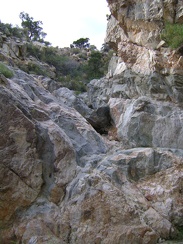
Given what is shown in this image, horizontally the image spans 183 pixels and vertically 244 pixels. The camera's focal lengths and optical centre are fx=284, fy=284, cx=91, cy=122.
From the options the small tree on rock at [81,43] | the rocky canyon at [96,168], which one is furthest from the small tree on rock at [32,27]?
the rocky canyon at [96,168]

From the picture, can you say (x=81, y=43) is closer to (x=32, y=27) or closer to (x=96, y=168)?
Result: (x=32, y=27)

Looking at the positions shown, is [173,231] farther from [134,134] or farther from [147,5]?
[147,5]

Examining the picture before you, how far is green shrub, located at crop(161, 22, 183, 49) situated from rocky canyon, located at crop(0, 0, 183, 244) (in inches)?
8.9

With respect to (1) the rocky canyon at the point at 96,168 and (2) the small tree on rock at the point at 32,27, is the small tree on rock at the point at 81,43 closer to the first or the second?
(2) the small tree on rock at the point at 32,27

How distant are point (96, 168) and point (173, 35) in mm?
6035

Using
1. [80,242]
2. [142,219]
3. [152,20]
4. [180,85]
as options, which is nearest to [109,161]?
[142,219]

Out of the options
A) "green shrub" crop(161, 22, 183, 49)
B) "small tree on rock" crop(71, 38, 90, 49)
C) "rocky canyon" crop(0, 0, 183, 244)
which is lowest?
"rocky canyon" crop(0, 0, 183, 244)

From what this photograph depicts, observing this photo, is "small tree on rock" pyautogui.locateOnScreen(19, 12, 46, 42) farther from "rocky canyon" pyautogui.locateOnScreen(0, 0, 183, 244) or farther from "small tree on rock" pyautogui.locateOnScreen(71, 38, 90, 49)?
"rocky canyon" pyautogui.locateOnScreen(0, 0, 183, 244)

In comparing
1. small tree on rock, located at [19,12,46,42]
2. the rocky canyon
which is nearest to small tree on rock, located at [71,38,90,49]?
small tree on rock, located at [19,12,46,42]

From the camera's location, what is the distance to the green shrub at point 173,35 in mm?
10203

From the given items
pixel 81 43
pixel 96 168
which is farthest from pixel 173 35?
pixel 81 43

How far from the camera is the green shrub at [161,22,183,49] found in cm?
1020

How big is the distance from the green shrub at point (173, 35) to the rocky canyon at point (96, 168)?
227 mm

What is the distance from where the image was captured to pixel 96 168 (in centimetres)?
759
